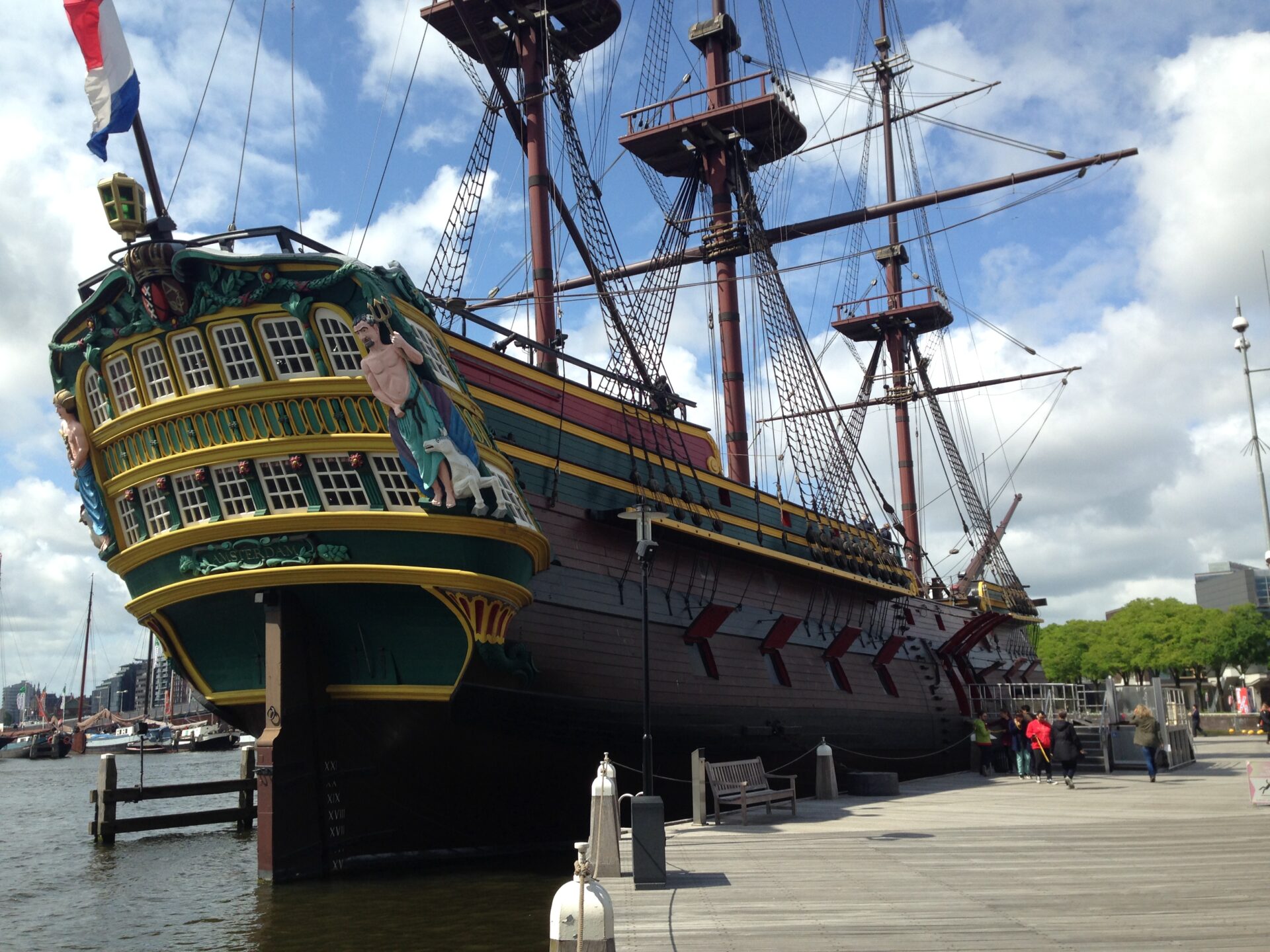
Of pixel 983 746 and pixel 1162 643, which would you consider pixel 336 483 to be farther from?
pixel 1162 643

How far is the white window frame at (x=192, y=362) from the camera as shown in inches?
558

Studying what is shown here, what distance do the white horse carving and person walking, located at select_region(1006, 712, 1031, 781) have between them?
13.3 metres

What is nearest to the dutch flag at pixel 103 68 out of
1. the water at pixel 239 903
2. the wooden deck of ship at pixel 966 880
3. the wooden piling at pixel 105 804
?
the water at pixel 239 903

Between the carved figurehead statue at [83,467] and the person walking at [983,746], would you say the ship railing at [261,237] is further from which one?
the person walking at [983,746]

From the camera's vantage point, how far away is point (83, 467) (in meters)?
15.6

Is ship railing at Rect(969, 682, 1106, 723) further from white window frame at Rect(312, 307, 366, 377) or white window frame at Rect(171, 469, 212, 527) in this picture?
white window frame at Rect(171, 469, 212, 527)

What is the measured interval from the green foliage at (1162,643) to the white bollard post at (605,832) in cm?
6848

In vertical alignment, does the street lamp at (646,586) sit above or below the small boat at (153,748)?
above

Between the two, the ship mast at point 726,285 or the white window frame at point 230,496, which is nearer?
the white window frame at point 230,496

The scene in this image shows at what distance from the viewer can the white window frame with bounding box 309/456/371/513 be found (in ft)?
46.4

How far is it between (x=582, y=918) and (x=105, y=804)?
18795 millimetres

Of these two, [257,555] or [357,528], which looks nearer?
Answer: [357,528]

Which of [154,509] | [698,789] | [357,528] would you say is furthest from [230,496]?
[698,789]

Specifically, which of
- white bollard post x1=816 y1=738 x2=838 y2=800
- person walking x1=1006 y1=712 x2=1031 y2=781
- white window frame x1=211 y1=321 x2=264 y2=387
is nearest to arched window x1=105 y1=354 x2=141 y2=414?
white window frame x1=211 y1=321 x2=264 y2=387
